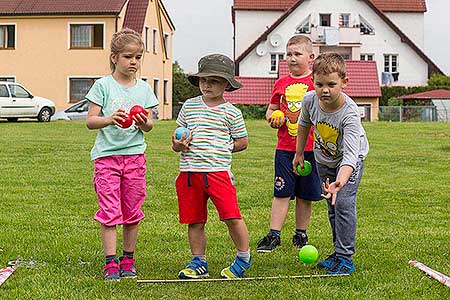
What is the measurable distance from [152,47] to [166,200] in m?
41.2

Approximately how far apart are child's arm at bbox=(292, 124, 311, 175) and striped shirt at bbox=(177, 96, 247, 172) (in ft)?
2.34

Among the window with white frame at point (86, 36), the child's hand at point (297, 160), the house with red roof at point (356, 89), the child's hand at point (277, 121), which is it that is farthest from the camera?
the house with red roof at point (356, 89)

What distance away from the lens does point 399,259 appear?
278 inches

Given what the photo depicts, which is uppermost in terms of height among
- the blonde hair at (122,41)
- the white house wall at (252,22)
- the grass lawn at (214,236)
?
the white house wall at (252,22)

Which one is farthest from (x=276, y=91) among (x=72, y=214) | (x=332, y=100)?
(x=72, y=214)

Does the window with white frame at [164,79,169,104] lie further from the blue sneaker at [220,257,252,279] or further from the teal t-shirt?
the blue sneaker at [220,257,252,279]

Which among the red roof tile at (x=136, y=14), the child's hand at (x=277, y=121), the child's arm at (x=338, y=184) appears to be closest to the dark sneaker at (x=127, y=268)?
the child's arm at (x=338, y=184)

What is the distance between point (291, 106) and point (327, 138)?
3.71 ft

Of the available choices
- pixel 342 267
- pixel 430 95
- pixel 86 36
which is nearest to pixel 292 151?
pixel 342 267

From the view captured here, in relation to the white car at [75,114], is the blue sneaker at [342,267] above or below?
below

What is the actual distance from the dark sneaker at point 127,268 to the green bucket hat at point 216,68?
141cm

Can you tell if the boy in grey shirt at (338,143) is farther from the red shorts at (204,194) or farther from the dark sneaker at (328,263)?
the red shorts at (204,194)

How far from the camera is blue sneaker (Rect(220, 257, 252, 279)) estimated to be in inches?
248

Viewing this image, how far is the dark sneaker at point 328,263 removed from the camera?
21.8ft
